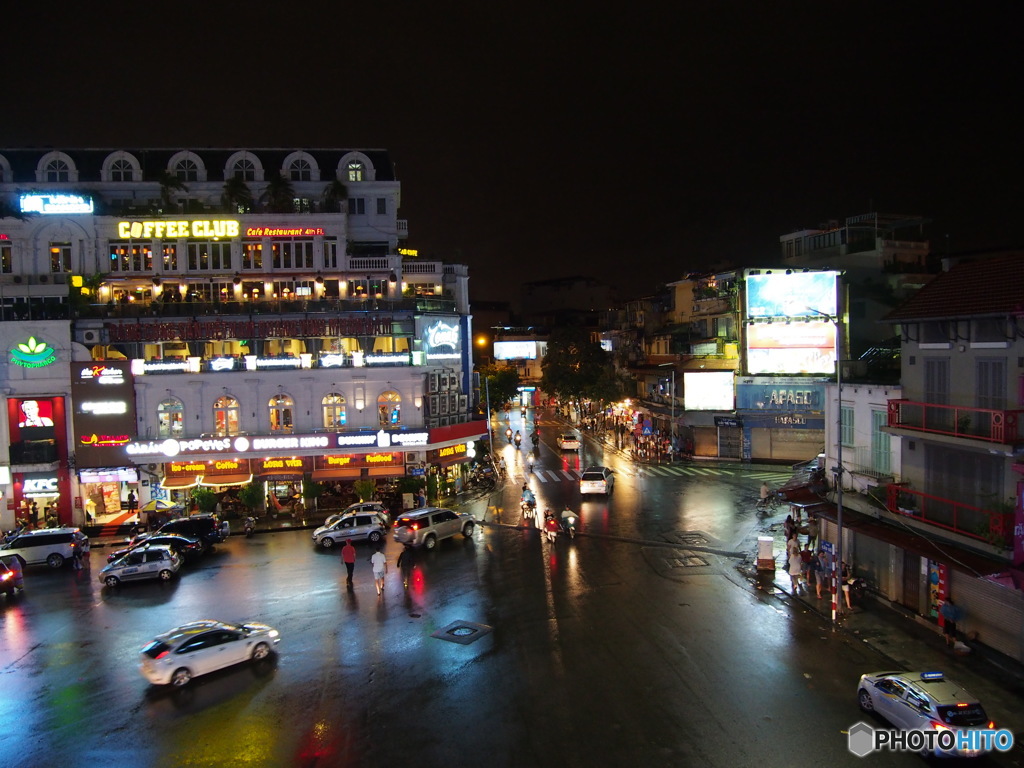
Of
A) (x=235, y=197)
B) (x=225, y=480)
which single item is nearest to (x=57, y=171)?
(x=235, y=197)

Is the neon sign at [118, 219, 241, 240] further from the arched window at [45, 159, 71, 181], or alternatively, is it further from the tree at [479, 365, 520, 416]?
the tree at [479, 365, 520, 416]

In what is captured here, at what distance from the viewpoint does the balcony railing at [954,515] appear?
1755cm

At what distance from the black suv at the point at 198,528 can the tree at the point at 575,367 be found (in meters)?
45.4

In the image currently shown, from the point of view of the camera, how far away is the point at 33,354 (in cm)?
3772

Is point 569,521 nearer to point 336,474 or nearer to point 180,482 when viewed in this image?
point 336,474

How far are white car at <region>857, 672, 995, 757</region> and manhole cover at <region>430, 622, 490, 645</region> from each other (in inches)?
388

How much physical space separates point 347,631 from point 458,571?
6491 mm

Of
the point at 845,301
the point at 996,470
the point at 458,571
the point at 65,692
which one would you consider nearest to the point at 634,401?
the point at 845,301

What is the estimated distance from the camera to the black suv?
31.4 metres

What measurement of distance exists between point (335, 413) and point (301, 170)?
60.3ft

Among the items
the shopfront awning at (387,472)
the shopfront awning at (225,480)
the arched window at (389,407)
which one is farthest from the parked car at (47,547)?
the arched window at (389,407)

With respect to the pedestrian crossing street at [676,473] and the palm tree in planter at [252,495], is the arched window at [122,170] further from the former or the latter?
the pedestrian crossing street at [676,473]

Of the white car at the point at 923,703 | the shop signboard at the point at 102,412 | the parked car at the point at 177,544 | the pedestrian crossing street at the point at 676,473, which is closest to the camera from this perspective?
the white car at the point at 923,703

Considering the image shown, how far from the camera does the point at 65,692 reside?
16812 millimetres
